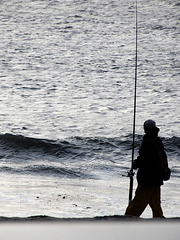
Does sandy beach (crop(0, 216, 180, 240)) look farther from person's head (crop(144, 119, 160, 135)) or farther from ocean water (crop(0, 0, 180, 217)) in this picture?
ocean water (crop(0, 0, 180, 217))

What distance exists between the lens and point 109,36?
2544 cm

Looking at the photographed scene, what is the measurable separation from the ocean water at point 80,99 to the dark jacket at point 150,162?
51 cm

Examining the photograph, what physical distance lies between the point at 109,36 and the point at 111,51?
6.57 feet

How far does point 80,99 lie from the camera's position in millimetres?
18234

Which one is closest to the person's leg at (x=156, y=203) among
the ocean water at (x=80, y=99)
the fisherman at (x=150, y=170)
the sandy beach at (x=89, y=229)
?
the fisherman at (x=150, y=170)

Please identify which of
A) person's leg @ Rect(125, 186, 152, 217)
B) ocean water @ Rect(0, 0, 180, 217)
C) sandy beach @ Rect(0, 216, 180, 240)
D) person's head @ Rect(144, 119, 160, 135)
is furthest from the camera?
ocean water @ Rect(0, 0, 180, 217)

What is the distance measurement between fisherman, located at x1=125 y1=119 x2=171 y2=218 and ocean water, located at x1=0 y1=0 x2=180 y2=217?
50 centimetres

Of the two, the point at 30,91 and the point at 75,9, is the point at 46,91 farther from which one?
the point at 75,9

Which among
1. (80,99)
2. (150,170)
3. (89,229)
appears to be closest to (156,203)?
(150,170)

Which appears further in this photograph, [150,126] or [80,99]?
[80,99]

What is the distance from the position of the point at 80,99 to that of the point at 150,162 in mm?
12487

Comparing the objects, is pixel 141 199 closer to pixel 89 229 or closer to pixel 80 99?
pixel 89 229

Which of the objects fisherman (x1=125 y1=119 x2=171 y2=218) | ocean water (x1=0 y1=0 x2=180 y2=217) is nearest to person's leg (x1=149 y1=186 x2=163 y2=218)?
fisherman (x1=125 y1=119 x2=171 y2=218)

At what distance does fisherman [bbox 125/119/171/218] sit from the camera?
5.82 meters
